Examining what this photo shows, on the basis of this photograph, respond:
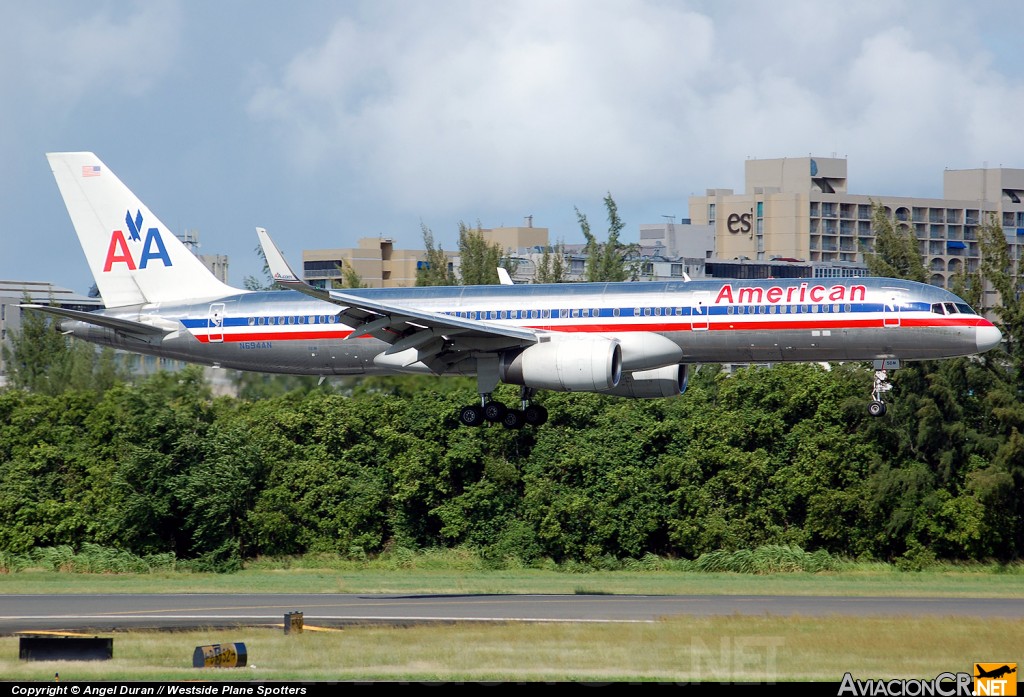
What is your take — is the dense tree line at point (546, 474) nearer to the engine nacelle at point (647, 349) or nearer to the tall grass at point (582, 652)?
the engine nacelle at point (647, 349)

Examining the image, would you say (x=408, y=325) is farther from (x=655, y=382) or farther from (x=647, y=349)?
(x=655, y=382)

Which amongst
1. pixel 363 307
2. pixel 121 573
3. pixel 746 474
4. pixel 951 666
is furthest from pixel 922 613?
pixel 121 573

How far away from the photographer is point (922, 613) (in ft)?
115

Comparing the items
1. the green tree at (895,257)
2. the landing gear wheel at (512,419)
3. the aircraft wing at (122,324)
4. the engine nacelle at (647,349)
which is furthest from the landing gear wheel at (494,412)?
the green tree at (895,257)

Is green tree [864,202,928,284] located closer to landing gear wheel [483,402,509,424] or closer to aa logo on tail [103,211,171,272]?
landing gear wheel [483,402,509,424]

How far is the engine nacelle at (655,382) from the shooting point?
44.9m

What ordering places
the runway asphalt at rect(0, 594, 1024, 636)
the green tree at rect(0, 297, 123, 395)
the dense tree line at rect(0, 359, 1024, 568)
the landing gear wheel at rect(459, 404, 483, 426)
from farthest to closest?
the green tree at rect(0, 297, 123, 395) → the dense tree line at rect(0, 359, 1024, 568) → the landing gear wheel at rect(459, 404, 483, 426) → the runway asphalt at rect(0, 594, 1024, 636)

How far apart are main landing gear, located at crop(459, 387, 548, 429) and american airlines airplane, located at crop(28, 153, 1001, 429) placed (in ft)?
0.18

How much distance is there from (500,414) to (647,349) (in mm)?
5065

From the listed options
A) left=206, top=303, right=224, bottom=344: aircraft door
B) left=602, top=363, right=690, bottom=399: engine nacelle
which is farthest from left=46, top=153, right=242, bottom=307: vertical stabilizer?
left=602, top=363, right=690, bottom=399: engine nacelle

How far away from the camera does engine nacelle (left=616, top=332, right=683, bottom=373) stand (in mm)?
42188

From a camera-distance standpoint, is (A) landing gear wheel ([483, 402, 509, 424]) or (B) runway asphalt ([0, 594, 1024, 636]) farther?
(A) landing gear wheel ([483, 402, 509, 424])

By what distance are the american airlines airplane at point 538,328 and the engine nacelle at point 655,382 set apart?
5 cm

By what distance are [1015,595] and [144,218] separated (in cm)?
3214
